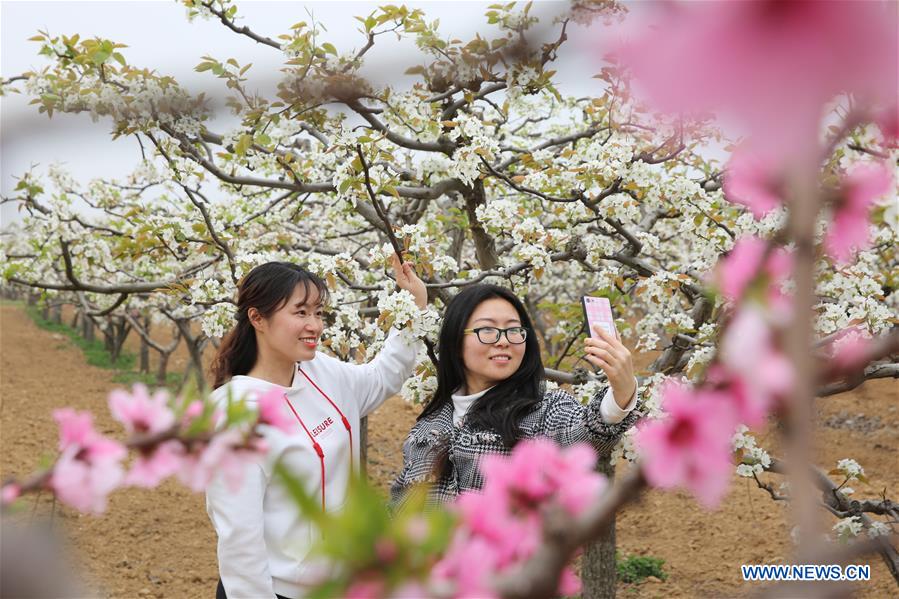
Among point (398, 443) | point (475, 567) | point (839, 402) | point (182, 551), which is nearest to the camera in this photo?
point (475, 567)

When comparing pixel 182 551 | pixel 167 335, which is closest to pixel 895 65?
pixel 182 551

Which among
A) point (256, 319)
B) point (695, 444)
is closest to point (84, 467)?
point (695, 444)

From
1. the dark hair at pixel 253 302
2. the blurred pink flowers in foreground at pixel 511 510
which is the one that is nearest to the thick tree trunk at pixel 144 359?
the dark hair at pixel 253 302

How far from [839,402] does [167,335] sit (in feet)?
63.6

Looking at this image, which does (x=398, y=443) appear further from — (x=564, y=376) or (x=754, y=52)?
(x=754, y=52)

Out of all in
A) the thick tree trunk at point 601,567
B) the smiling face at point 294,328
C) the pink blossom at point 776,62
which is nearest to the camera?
the pink blossom at point 776,62

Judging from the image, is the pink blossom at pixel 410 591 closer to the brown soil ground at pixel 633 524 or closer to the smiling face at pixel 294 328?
the smiling face at pixel 294 328

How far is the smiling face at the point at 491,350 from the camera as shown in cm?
276

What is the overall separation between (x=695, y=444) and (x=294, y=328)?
2324 mm

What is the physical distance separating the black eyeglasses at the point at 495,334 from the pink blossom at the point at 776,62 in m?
2.41

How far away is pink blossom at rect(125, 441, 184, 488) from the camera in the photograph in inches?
26.0

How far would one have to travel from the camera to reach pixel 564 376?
3.80 m

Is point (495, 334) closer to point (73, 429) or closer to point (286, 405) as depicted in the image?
point (286, 405)

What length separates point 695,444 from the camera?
43 cm
